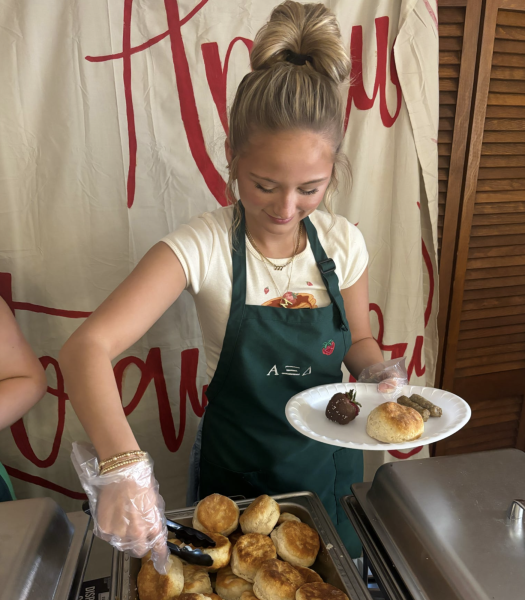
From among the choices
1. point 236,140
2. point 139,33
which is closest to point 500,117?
point 236,140

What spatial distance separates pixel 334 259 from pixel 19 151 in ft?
3.61

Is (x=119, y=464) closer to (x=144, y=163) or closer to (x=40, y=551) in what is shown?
(x=40, y=551)

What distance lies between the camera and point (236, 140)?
1.25 meters

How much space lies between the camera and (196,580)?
37.1 inches

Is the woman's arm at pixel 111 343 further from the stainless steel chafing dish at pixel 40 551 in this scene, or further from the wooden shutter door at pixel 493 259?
the wooden shutter door at pixel 493 259

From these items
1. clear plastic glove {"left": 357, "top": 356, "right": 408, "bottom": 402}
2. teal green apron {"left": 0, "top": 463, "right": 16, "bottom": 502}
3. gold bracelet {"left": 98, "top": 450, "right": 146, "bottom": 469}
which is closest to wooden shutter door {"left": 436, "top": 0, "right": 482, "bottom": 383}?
clear plastic glove {"left": 357, "top": 356, "right": 408, "bottom": 402}

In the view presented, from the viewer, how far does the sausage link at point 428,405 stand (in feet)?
4.20

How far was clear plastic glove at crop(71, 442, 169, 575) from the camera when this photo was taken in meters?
0.82

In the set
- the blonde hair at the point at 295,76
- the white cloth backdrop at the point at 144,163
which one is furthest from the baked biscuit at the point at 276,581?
the white cloth backdrop at the point at 144,163

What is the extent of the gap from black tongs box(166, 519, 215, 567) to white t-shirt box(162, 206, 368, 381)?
520 millimetres

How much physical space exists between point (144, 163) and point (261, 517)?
1244 millimetres

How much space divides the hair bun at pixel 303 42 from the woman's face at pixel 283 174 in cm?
18

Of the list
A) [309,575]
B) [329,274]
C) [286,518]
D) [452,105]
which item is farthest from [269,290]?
[452,105]

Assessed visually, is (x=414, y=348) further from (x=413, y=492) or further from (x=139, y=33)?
(x=139, y=33)
